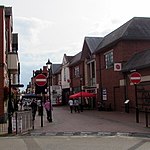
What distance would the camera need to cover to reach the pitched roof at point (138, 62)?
2735cm

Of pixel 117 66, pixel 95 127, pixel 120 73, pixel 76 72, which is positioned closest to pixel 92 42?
pixel 76 72

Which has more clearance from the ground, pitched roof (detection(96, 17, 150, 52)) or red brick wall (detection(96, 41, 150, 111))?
pitched roof (detection(96, 17, 150, 52))

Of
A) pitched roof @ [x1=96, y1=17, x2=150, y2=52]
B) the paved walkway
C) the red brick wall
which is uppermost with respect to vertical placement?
pitched roof @ [x1=96, y1=17, x2=150, y2=52]

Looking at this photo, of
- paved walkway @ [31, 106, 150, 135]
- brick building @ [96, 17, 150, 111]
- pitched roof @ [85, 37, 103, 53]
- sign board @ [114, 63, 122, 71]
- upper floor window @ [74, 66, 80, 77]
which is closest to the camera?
paved walkway @ [31, 106, 150, 135]

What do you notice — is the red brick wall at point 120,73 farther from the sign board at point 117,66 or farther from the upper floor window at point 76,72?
the upper floor window at point 76,72

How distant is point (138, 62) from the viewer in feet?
95.7

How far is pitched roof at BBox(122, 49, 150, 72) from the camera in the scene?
27348mm

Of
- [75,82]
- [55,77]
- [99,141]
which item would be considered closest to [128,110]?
[99,141]

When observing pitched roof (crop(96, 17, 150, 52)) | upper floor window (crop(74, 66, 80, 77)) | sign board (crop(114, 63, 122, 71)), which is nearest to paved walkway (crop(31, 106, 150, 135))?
sign board (crop(114, 63, 122, 71))

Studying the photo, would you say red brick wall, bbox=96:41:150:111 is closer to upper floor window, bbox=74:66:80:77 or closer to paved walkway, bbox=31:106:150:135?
paved walkway, bbox=31:106:150:135

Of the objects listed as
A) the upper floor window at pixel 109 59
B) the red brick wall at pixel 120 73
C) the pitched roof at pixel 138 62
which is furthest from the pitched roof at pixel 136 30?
the pitched roof at pixel 138 62

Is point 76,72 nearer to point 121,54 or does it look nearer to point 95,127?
point 121,54

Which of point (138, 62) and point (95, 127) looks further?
point (138, 62)

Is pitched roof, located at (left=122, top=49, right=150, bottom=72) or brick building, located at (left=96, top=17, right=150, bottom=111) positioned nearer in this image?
pitched roof, located at (left=122, top=49, right=150, bottom=72)
